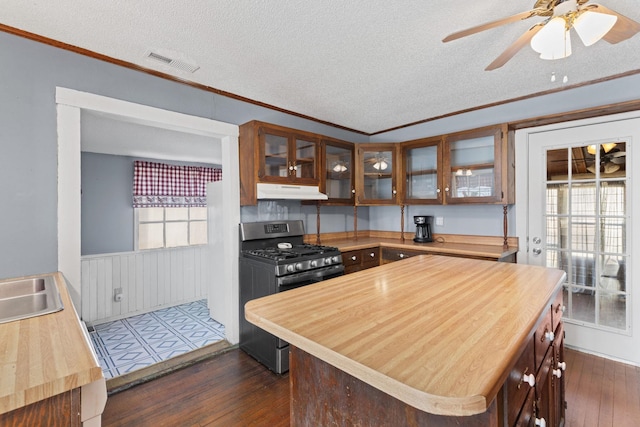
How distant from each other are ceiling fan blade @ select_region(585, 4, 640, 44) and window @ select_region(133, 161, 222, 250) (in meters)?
4.26

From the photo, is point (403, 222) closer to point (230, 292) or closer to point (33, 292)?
point (230, 292)

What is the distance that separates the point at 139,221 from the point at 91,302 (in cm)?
115

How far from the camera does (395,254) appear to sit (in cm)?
341

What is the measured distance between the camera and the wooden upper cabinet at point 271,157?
274cm

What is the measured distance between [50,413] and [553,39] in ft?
8.47

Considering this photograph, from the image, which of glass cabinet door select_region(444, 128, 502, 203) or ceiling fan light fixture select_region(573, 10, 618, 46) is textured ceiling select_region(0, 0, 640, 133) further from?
glass cabinet door select_region(444, 128, 502, 203)

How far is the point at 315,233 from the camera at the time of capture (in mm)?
3682

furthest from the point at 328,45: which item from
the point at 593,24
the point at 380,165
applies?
the point at 380,165

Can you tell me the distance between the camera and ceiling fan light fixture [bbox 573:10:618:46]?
4.75ft

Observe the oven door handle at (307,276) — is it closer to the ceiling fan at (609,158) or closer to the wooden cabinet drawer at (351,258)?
the wooden cabinet drawer at (351,258)

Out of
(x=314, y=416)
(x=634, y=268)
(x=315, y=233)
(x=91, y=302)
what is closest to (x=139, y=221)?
(x=91, y=302)

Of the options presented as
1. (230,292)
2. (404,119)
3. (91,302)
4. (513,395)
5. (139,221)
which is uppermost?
(404,119)

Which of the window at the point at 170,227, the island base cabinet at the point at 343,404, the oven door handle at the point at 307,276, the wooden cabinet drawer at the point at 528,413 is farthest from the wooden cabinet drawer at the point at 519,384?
the window at the point at 170,227

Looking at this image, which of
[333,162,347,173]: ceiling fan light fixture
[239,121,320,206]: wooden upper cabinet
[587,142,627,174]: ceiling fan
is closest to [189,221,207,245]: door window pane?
[239,121,320,206]: wooden upper cabinet
